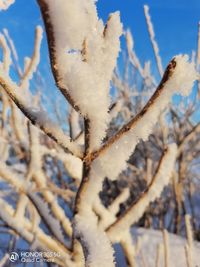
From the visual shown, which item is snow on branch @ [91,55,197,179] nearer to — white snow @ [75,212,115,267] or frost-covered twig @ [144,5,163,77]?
white snow @ [75,212,115,267]

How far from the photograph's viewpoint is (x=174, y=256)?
1.45 metres

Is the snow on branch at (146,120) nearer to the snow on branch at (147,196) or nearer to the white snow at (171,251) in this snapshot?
the snow on branch at (147,196)

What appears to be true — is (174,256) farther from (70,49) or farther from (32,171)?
(70,49)

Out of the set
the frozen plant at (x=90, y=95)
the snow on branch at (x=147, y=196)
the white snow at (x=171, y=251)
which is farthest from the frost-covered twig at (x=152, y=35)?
the frozen plant at (x=90, y=95)

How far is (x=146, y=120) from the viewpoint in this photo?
434 millimetres

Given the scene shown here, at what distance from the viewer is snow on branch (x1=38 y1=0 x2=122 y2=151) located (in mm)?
357

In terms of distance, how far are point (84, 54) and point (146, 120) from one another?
0.10 metres

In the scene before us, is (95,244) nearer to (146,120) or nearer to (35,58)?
(146,120)

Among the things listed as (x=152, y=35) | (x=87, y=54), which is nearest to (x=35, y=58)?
(x=87, y=54)

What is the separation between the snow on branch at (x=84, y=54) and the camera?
0.36 metres

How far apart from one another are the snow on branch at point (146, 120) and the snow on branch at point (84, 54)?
20 millimetres

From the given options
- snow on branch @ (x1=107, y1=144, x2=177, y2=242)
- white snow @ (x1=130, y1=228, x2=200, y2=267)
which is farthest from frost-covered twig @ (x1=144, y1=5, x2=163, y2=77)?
snow on branch @ (x1=107, y1=144, x2=177, y2=242)

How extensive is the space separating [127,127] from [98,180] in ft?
0.28

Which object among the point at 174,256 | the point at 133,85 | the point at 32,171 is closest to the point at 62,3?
the point at 32,171
